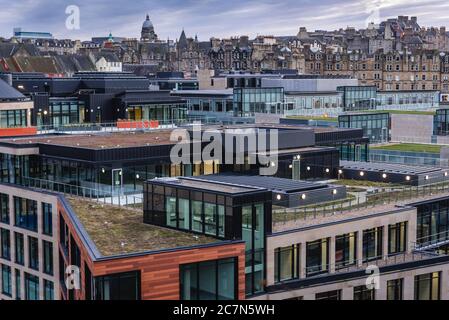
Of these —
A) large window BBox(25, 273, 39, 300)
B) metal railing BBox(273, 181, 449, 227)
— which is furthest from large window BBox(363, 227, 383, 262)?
large window BBox(25, 273, 39, 300)

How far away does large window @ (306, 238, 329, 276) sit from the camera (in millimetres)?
34875

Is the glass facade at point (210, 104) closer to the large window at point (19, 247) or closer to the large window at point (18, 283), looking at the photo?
the large window at point (19, 247)

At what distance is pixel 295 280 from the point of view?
33062 millimetres

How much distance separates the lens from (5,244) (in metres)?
48.5

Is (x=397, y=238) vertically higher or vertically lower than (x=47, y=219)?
lower

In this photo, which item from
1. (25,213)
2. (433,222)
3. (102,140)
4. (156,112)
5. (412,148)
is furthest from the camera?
(156,112)

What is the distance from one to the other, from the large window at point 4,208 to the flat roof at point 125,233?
10.2 meters

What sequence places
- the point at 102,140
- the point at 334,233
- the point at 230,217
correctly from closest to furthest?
1. the point at 230,217
2. the point at 334,233
3. the point at 102,140

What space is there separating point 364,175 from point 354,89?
4886cm

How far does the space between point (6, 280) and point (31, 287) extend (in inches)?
126

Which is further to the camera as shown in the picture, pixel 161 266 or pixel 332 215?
pixel 332 215

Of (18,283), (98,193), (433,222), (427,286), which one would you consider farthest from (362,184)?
(18,283)

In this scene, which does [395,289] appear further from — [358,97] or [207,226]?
[358,97]
